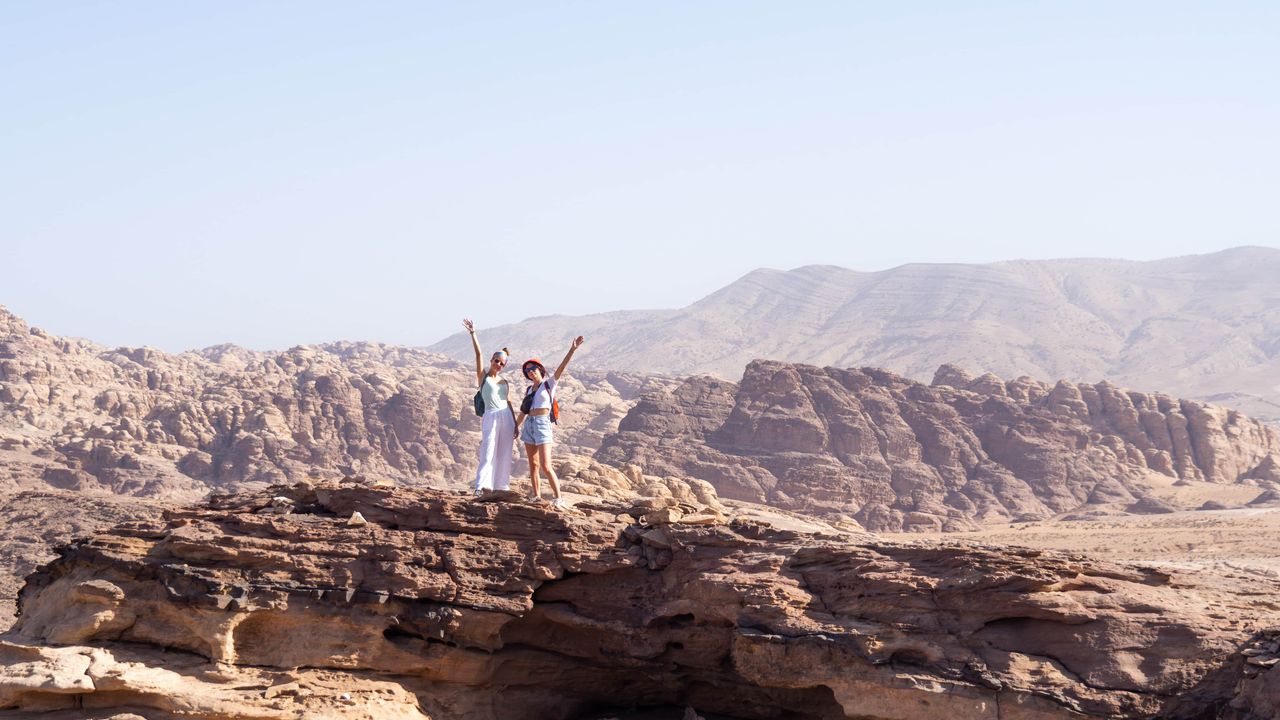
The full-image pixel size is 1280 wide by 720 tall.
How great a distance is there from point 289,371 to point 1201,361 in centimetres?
9473

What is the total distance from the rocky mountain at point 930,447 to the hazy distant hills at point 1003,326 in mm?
55029

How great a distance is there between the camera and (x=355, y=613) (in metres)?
13.4

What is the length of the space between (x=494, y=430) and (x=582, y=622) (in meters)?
2.37

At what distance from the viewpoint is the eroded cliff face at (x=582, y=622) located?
1215 cm

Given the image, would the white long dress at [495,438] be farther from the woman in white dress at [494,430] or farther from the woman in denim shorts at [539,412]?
the woman in denim shorts at [539,412]

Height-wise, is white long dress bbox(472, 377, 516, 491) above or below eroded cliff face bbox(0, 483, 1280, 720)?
above

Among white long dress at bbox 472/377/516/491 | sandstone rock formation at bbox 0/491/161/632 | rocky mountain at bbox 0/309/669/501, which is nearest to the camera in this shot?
white long dress at bbox 472/377/516/491

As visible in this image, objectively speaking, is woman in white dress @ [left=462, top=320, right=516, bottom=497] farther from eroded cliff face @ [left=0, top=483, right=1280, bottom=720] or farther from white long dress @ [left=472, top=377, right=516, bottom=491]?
eroded cliff face @ [left=0, top=483, right=1280, bottom=720]

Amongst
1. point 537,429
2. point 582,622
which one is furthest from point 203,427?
point 582,622

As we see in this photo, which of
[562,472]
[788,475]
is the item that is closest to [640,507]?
[562,472]

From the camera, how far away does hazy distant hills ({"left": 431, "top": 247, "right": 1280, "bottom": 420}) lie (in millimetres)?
126500

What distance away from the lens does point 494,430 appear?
1450 cm

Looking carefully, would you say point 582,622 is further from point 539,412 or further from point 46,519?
point 46,519

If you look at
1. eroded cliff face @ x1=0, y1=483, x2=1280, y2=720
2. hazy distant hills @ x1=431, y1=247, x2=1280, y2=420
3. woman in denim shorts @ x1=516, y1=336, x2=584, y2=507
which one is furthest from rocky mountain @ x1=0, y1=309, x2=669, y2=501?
hazy distant hills @ x1=431, y1=247, x2=1280, y2=420
